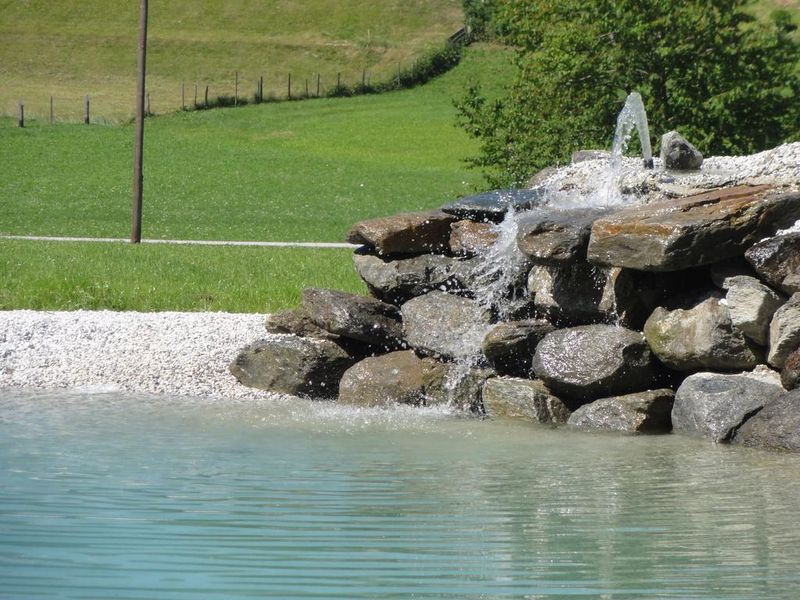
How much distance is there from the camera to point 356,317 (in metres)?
12.2

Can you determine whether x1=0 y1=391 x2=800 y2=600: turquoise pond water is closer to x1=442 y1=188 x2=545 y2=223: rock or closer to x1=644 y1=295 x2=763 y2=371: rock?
x1=644 y1=295 x2=763 y2=371: rock

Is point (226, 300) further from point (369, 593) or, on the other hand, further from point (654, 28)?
point (654, 28)

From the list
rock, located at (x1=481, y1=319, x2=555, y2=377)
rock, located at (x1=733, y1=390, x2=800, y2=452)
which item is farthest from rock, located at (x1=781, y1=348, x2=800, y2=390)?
rock, located at (x1=481, y1=319, x2=555, y2=377)

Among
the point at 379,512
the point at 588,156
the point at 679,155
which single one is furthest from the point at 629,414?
the point at 588,156

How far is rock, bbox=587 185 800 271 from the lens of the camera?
10.2 m

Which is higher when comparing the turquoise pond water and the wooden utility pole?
the turquoise pond water

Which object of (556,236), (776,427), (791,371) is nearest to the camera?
(776,427)

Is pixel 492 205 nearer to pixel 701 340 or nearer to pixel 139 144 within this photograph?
pixel 701 340

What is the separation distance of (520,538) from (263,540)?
131 cm

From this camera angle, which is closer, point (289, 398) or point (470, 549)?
point (470, 549)

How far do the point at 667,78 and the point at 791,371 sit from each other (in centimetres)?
1638

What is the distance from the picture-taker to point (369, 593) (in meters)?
5.27

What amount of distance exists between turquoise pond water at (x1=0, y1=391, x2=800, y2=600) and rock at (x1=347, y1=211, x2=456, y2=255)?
9.47 feet

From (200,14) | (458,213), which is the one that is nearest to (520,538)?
(458,213)
